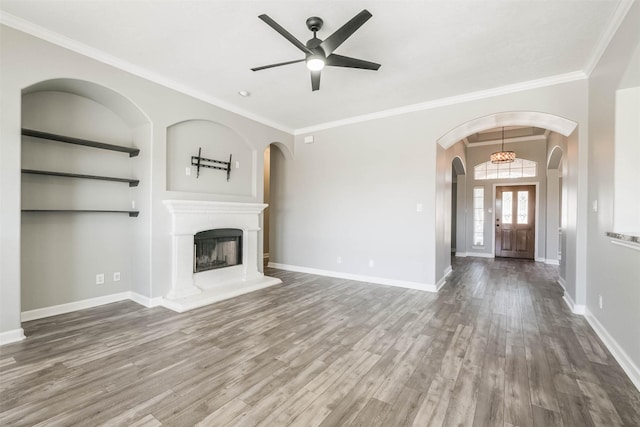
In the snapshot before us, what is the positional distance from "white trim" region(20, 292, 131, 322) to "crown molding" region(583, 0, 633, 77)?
603 cm

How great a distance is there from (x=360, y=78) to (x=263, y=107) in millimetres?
1786

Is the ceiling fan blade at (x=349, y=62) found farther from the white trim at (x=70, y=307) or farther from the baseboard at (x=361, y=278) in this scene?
the white trim at (x=70, y=307)

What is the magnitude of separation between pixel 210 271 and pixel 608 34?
17.4 feet

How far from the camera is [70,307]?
11.2ft

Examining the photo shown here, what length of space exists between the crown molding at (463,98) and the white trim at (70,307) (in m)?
4.27

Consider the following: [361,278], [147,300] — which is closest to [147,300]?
[147,300]

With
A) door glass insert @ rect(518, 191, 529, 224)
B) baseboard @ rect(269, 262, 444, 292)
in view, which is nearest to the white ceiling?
baseboard @ rect(269, 262, 444, 292)

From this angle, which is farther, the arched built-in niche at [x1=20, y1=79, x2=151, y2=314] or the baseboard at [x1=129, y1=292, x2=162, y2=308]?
the baseboard at [x1=129, y1=292, x2=162, y2=308]

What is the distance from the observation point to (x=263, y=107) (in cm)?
470

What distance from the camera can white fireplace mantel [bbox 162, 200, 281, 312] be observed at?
3.82m

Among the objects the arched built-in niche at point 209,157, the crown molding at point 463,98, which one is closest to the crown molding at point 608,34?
the crown molding at point 463,98

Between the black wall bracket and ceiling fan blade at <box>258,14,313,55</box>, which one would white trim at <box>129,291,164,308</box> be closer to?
the black wall bracket

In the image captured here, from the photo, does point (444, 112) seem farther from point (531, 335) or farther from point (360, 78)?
point (531, 335)

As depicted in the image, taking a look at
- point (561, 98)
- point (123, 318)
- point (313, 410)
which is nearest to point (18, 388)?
point (123, 318)
